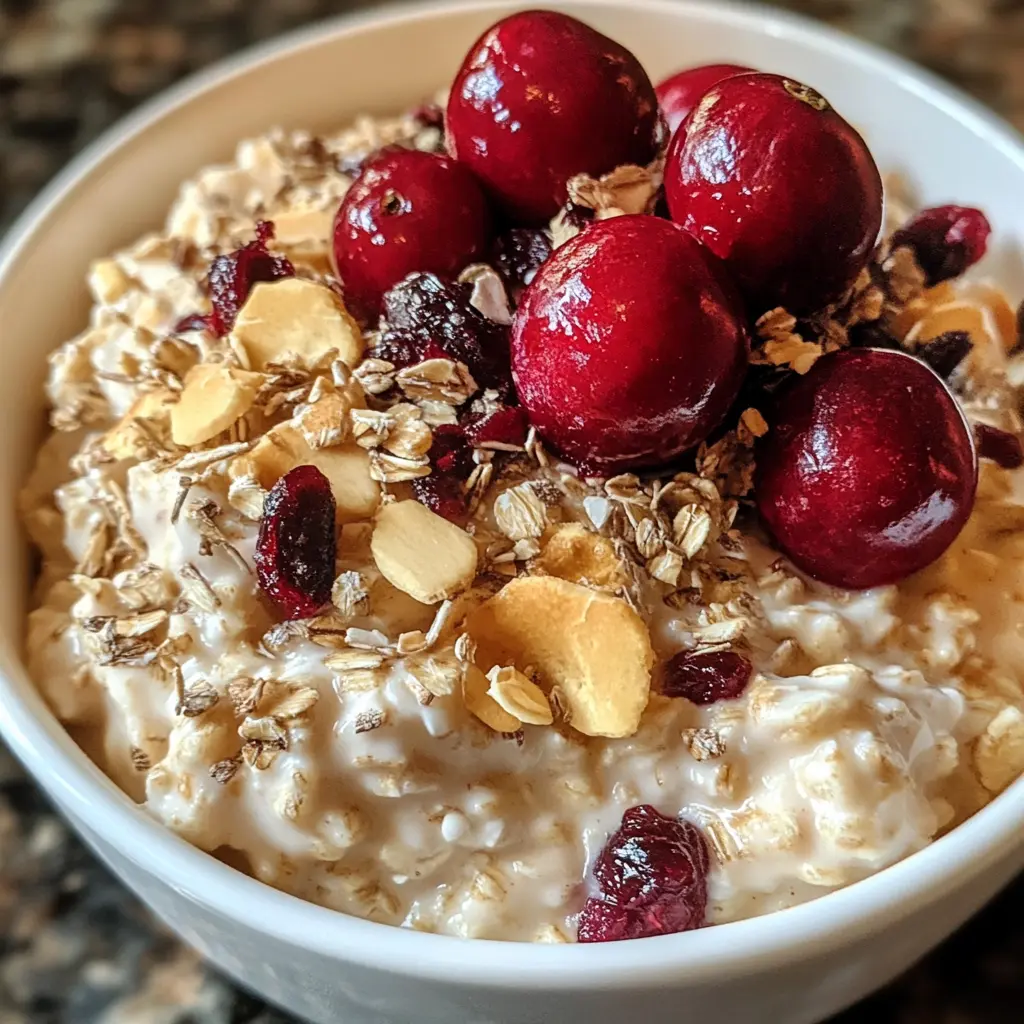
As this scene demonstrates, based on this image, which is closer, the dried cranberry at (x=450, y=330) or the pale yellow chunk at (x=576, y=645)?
the pale yellow chunk at (x=576, y=645)

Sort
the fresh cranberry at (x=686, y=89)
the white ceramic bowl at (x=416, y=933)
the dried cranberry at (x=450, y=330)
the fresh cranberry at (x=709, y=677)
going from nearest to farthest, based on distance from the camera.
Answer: the white ceramic bowl at (x=416, y=933), the fresh cranberry at (x=709, y=677), the dried cranberry at (x=450, y=330), the fresh cranberry at (x=686, y=89)

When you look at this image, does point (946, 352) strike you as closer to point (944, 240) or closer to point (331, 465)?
point (944, 240)

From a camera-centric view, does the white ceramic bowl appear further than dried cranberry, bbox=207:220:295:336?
No

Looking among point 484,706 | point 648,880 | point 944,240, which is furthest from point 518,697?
point 944,240

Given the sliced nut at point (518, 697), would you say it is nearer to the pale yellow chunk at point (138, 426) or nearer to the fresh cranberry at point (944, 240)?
the pale yellow chunk at point (138, 426)

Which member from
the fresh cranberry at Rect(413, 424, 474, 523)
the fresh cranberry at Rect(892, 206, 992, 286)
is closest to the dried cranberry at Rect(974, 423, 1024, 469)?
the fresh cranberry at Rect(892, 206, 992, 286)

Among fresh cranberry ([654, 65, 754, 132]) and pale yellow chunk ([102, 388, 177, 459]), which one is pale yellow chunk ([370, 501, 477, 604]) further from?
fresh cranberry ([654, 65, 754, 132])

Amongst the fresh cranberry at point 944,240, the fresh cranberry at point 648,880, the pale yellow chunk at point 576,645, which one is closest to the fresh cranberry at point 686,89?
the fresh cranberry at point 944,240
